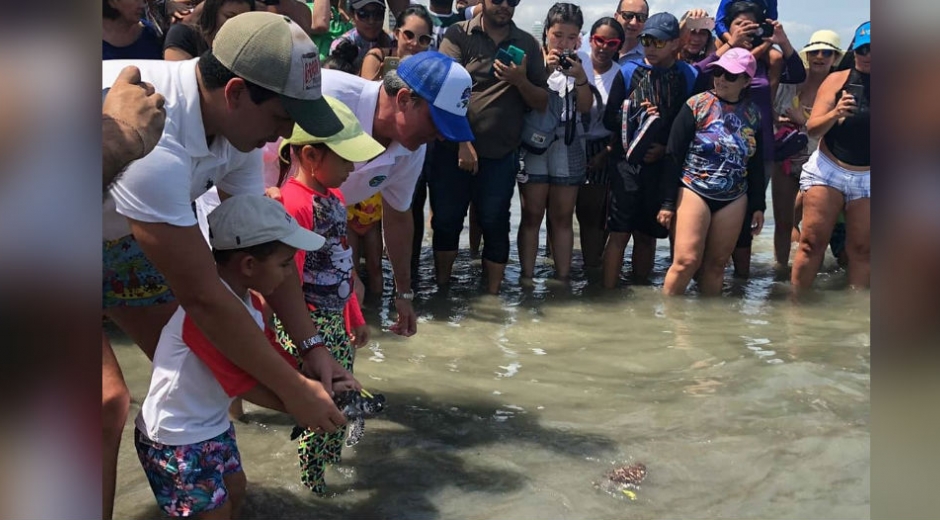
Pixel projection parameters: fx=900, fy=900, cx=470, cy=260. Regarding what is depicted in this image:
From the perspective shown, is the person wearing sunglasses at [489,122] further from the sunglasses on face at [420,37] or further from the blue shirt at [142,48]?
the blue shirt at [142,48]

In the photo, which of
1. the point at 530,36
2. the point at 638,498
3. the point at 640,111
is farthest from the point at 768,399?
the point at 530,36

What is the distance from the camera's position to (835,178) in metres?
6.06

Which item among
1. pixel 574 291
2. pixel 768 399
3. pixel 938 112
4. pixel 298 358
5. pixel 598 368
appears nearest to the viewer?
pixel 938 112

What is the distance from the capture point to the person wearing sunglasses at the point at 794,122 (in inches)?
284

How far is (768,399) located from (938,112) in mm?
3439

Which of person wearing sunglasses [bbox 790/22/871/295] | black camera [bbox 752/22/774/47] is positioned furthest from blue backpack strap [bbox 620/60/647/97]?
person wearing sunglasses [bbox 790/22/871/295]

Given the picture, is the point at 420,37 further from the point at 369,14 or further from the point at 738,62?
the point at 738,62

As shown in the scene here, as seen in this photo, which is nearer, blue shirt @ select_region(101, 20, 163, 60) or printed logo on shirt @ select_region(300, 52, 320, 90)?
printed logo on shirt @ select_region(300, 52, 320, 90)

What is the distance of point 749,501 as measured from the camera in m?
3.12

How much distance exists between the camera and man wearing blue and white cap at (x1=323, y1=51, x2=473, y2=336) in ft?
11.5

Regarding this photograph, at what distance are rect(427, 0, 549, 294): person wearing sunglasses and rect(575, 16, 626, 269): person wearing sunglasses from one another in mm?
597

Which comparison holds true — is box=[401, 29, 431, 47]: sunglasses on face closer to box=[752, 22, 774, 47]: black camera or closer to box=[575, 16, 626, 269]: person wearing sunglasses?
box=[575, 16, 626, 269]: person wearing sunglasses

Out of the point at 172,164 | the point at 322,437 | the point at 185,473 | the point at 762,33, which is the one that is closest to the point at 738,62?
the point at 762,33

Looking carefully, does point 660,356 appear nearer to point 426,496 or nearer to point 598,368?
point 598,368
